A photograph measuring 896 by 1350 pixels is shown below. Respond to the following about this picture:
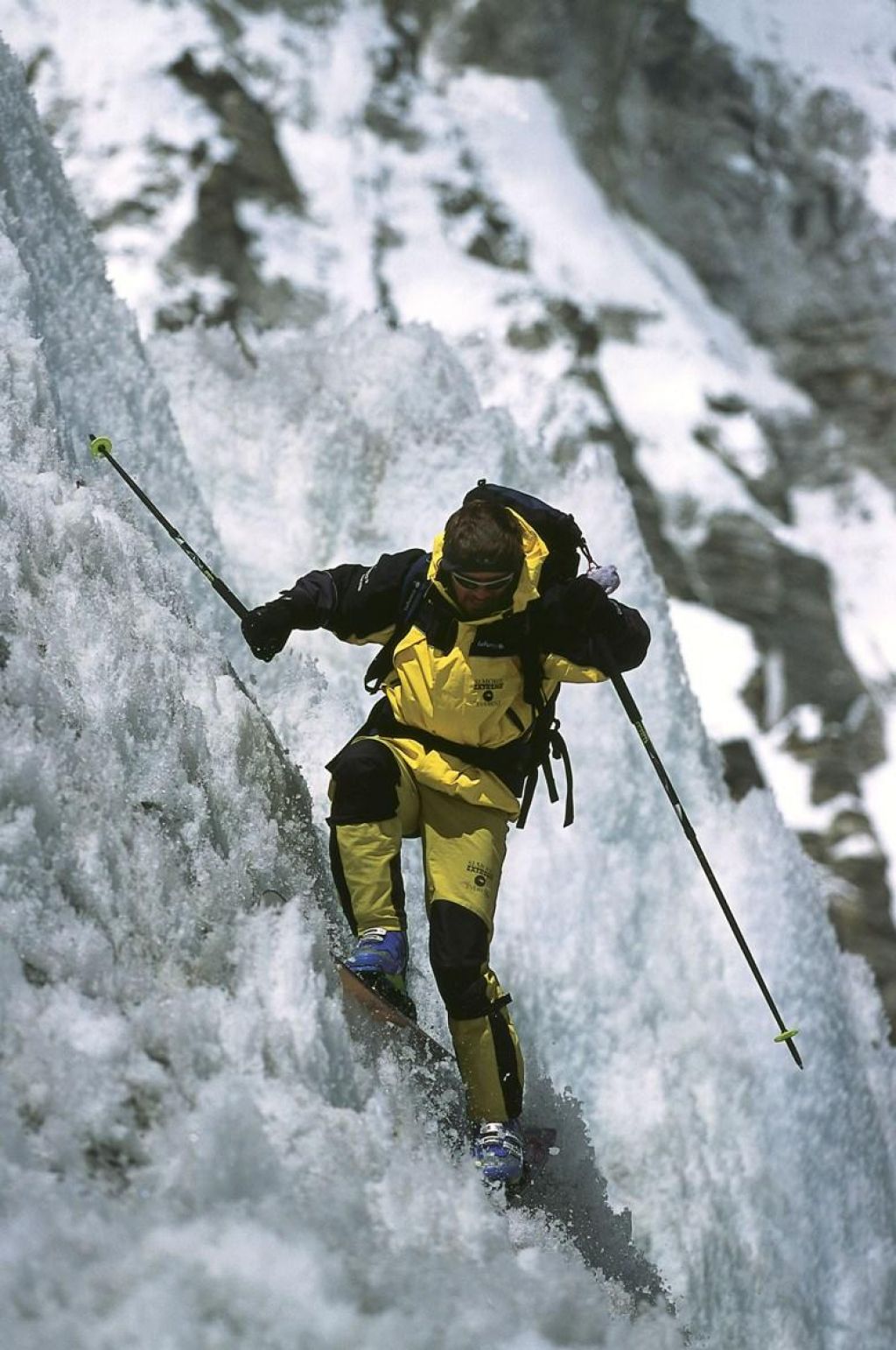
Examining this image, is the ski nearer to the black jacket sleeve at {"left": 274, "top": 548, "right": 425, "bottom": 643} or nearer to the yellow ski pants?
the yellow ski pants

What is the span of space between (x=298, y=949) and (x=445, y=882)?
971 millimetres

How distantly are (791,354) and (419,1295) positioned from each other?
43.6 m

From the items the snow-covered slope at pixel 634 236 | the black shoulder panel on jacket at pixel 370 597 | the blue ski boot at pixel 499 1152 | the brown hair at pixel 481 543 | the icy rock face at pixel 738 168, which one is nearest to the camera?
the blue ski boot at pixel 499 1152

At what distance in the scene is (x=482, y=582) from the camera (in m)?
3.53

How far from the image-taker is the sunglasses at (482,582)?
3529 millimetres

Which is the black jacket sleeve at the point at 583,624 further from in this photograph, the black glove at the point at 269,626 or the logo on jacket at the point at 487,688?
the black glove at the point at 269,626

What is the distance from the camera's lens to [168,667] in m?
3.37

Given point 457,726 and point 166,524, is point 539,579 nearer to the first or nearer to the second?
point 457,726

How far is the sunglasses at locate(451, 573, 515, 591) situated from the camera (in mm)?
3529

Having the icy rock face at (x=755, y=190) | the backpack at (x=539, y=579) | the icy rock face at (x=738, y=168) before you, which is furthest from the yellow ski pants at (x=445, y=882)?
the icy rock face at (x=738, y=168)

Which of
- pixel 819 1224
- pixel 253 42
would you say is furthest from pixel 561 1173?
pixel 253 42

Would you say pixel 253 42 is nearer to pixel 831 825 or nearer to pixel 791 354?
pixel 791 354

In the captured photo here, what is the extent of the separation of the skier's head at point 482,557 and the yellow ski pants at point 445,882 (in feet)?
1.68

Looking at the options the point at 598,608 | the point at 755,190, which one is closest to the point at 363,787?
the point at 598,608
